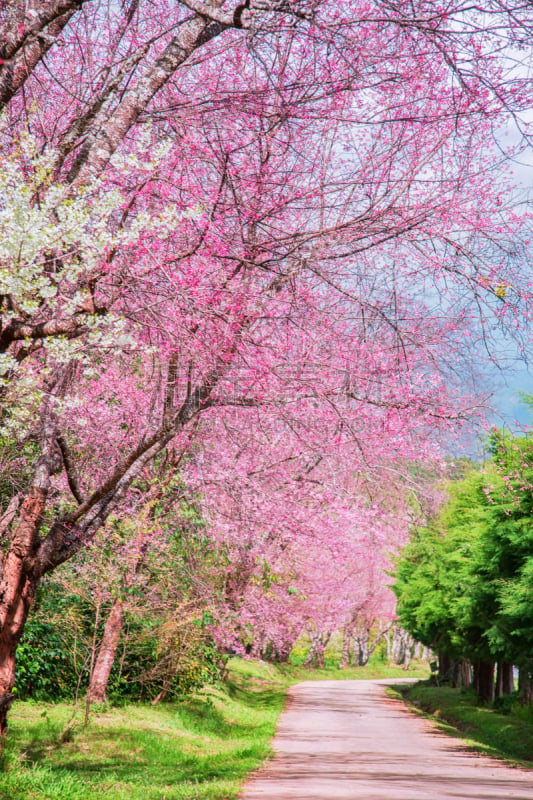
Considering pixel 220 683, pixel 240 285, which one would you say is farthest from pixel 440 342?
pixel 220 683

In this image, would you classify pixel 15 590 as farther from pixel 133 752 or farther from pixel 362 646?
pixel 362 646

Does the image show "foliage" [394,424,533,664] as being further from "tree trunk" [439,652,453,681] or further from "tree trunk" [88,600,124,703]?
"tree trunk" [439,652,453,681]

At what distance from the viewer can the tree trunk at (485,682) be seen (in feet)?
101

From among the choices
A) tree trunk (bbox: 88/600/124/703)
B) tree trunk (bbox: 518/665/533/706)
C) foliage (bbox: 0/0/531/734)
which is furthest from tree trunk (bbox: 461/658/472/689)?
foliage (bbox: 0/0/531/734)

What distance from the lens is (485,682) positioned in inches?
1229

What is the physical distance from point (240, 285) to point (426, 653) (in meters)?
85.6

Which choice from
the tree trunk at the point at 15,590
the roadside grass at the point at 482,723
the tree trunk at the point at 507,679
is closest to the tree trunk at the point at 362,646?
the roadside grass at the point at 482,723

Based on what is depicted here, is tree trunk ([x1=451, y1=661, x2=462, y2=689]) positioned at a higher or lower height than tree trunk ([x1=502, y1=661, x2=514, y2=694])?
lower

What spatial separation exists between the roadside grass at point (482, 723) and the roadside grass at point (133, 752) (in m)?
5.40

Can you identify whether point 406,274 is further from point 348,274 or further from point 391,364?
point 391,364

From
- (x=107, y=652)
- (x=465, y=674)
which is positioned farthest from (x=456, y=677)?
(x=107, y=652)

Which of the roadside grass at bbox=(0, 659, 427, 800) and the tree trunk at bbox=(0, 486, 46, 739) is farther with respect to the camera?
the roadside grass at bbox=(0, 659, 427, 800)

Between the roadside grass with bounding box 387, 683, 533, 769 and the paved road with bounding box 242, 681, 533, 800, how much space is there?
0.92m

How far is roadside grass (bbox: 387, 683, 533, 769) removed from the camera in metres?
18.9
